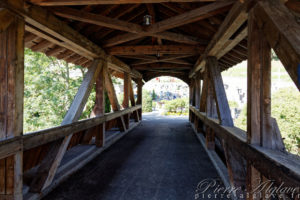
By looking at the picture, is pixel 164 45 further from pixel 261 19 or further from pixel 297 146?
pixel 297 146

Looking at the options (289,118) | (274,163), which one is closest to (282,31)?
(274,163)

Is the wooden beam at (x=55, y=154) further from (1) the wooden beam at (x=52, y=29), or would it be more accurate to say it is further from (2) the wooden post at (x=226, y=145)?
(2) the wooden post at (x=226, y=145)

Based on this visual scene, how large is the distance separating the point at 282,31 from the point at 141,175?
2.94m

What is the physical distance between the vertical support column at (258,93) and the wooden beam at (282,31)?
0.62 ft

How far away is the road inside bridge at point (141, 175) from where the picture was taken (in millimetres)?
2691

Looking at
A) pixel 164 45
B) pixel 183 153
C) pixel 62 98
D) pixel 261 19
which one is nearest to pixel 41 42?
pixel 164 45

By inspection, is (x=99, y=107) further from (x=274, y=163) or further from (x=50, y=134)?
(x=274, y=163)

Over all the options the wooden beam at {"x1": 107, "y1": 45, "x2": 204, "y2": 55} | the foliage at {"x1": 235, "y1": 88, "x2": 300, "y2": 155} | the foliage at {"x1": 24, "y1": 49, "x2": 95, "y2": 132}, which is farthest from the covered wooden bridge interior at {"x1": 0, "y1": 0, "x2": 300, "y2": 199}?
the foliage at {"x1": 24, "y1": 49, "x2": 95, "y2": 132}

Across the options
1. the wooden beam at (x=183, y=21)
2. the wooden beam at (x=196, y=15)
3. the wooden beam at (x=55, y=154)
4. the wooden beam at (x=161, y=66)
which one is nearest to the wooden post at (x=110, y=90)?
the wooden beam at (x=183, y=21)

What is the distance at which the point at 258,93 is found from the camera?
1862 mm

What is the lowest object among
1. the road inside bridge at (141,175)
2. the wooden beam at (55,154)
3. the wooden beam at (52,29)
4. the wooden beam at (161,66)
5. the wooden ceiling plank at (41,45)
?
the road inside bridge at (141,175)

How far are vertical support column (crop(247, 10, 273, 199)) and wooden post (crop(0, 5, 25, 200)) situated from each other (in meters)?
2.64

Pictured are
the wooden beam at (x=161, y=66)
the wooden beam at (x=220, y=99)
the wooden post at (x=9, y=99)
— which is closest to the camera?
the wooden post at (x=9, y=99)

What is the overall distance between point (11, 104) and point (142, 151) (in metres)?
3.31
